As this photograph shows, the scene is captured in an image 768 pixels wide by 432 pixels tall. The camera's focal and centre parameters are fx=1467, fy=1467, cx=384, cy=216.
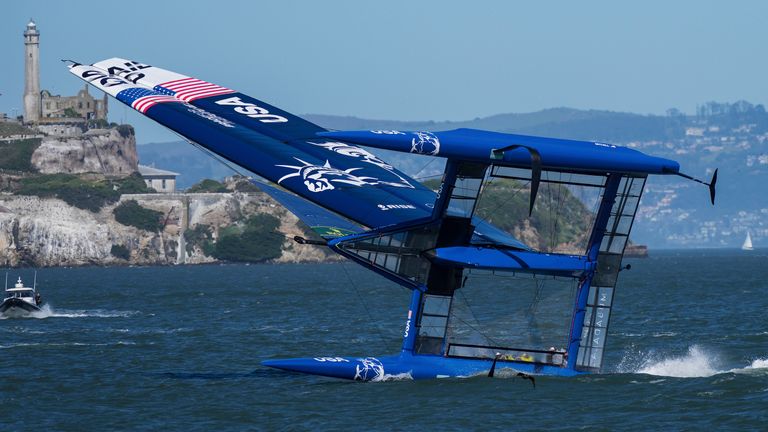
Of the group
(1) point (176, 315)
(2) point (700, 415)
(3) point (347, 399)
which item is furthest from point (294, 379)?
(1) point (176, 315)

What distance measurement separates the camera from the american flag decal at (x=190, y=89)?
4484 centimetres

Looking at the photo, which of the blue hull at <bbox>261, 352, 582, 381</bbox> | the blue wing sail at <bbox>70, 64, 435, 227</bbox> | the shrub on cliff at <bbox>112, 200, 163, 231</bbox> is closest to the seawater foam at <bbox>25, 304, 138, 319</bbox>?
the blue wing sail at <bbox>70, 64, 435, 227</bbox>

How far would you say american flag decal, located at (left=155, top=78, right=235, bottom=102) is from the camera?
44844mm

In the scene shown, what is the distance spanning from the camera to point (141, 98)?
39.4 m

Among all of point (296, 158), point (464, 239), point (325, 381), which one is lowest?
point (325, 381)

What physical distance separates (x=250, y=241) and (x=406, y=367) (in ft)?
491

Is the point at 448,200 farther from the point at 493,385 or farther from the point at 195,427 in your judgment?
the point at 195,427

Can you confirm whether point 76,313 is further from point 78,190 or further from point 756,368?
point 78,190

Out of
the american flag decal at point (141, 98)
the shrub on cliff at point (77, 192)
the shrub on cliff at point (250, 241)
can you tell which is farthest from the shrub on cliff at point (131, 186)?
the american flag decal at point (141, 98)

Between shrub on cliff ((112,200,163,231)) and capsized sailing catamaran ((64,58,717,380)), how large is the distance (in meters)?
140

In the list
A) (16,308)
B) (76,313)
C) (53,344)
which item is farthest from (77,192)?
(53,344)

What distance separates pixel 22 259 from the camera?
172 m

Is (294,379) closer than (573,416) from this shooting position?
No

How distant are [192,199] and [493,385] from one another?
151 m
